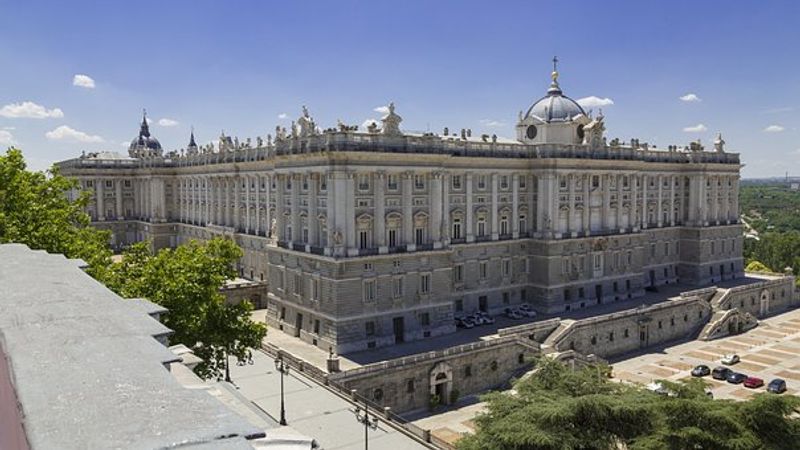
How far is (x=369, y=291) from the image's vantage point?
49.1 metres

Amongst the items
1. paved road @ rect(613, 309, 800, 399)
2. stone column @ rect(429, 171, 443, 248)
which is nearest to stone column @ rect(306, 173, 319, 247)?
stone column @ rect(429, 171, 443, 248)

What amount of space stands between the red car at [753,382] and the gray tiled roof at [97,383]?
55.6 meters

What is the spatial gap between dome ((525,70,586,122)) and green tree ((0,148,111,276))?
147 feet

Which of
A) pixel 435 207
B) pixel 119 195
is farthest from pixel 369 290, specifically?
pixel 119 195

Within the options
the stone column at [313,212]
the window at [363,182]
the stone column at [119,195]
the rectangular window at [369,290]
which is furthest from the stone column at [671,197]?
the stone column at [119,195]

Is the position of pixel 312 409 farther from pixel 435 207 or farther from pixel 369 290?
pixel 435 207

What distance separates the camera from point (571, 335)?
53.7 m

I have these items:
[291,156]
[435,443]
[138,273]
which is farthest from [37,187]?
[435,443]

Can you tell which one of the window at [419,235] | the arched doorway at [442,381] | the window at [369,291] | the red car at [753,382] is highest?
the window at [419,235]

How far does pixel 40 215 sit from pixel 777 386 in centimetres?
5360

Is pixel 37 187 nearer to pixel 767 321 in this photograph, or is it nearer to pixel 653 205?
pixel 653 205

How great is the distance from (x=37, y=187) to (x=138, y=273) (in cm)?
1052

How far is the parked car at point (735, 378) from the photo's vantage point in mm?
52656

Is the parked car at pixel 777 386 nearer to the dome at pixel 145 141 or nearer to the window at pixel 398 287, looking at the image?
the window at pixel 398 287
